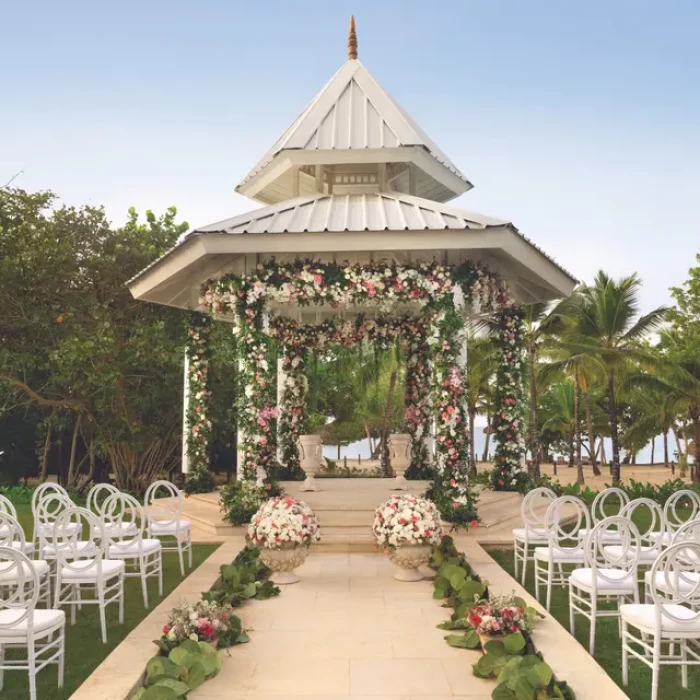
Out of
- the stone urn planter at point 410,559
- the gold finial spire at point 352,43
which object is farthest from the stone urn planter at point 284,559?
the gold finial spire at point 352,43

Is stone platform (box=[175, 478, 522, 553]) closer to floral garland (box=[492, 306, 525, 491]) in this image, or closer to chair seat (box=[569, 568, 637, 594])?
floral garland (box=[492, 306, 525, 491])

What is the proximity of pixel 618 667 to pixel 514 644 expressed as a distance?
3.32 feet

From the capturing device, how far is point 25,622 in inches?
190

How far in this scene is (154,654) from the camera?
17.9ft

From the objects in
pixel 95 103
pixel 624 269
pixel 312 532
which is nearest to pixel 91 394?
pixel 95 103

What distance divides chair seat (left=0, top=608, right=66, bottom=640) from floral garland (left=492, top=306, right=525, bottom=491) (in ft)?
31.5

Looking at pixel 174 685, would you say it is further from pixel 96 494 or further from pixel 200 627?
pixel 96 494

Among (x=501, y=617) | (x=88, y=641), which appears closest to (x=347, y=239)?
(x=501, y=617)

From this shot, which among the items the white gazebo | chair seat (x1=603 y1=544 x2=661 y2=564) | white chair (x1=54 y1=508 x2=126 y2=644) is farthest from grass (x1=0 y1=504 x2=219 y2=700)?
chair seat (x1=603 y1=544 x2=661 y2=564)

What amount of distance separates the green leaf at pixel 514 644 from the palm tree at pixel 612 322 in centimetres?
1974

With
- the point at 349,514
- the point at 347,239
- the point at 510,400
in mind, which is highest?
the point at 347,239

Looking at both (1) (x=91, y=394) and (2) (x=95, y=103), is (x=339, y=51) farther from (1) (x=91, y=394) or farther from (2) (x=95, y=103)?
(1) (x=91, y=394)

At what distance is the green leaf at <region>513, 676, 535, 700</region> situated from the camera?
4.42m

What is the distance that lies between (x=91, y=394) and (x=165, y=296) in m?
5.44
